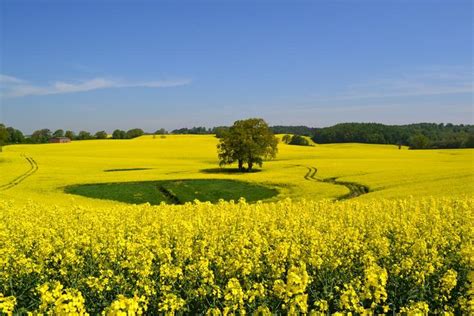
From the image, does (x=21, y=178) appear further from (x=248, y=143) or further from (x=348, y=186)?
(x=348, y=186)

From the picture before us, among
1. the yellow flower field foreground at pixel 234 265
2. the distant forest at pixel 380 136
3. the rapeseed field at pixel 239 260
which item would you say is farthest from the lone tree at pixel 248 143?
the distant forest at pixel 380 136

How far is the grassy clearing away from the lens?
37066mm

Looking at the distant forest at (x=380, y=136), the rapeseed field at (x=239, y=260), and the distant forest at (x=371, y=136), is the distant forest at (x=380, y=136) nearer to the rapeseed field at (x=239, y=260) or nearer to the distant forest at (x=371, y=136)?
the distant forest at (x=371, y=136)

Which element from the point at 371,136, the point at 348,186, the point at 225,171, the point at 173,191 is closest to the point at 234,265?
the point at 173,191

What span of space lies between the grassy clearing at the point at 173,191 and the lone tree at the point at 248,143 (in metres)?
12.2

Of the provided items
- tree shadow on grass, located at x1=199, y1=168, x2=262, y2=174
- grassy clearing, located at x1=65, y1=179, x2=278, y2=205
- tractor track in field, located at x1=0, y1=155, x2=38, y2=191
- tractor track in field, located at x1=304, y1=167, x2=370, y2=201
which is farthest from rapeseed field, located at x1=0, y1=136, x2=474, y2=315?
tree shadow on grass, located at x1=199, y1=168, x2=262, y2=174

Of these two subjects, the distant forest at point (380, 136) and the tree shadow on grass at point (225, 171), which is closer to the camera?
the tree shadow on grass at point (225, 171)

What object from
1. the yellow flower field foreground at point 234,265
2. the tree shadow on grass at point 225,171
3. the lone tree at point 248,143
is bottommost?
the tree shadow on grass at point 225,171

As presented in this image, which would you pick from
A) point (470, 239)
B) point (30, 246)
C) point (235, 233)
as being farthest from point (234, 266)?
point (470, 239)

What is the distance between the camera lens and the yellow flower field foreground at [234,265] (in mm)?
6402

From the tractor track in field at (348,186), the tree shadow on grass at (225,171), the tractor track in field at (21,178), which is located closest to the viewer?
the tractor track in field at (348,186)

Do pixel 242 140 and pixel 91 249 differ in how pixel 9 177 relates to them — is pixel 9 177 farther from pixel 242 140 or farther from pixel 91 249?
pixel 91 249

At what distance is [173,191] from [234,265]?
3134 centimetres

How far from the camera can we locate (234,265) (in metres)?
8.42
